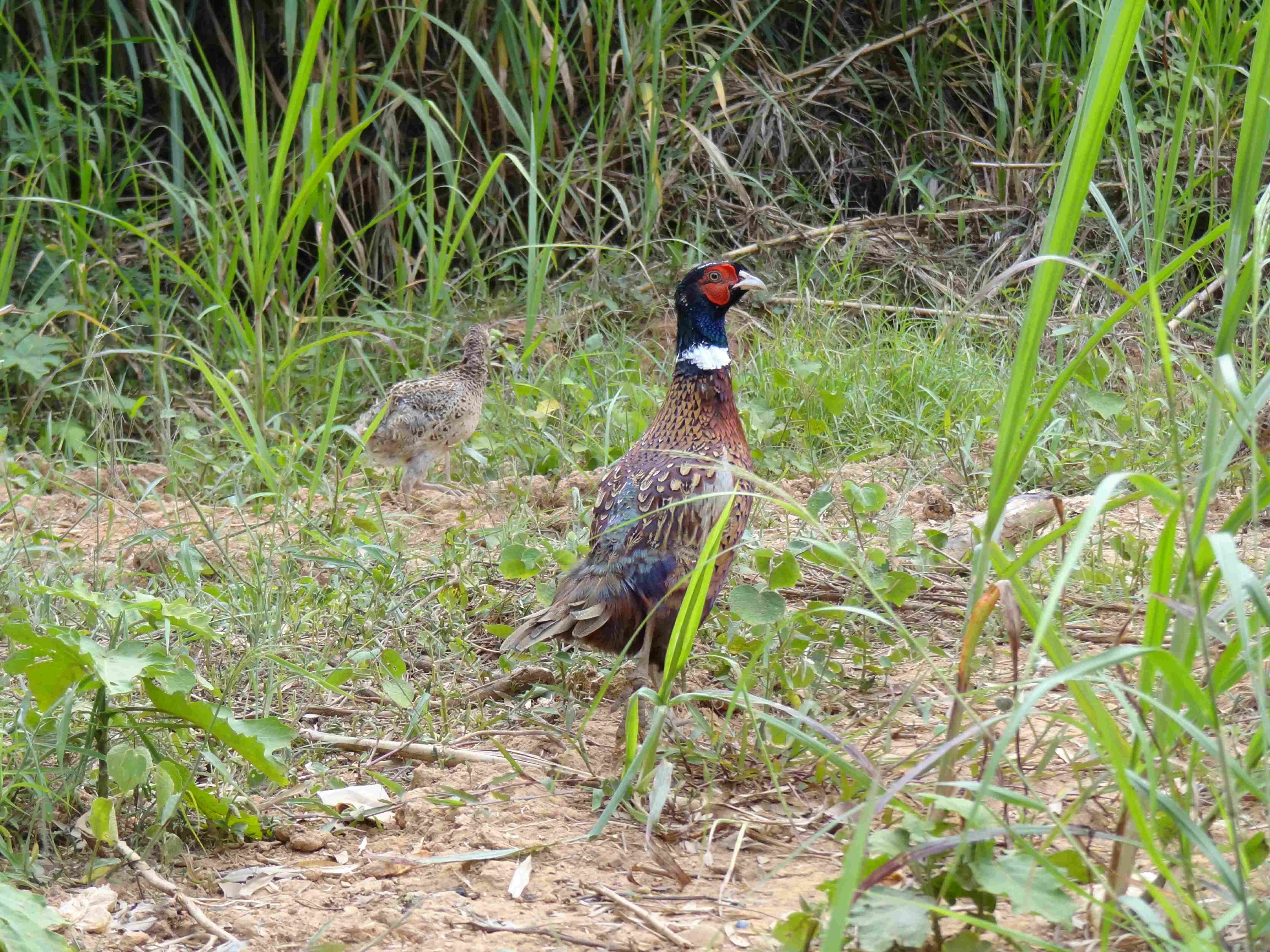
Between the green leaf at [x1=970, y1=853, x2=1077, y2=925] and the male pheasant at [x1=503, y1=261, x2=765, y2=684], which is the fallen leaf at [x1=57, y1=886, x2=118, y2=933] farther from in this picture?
the green leaf at [x1=970, y1=853, x2=1077, y2=925]

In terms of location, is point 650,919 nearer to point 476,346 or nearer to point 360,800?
point 360,800

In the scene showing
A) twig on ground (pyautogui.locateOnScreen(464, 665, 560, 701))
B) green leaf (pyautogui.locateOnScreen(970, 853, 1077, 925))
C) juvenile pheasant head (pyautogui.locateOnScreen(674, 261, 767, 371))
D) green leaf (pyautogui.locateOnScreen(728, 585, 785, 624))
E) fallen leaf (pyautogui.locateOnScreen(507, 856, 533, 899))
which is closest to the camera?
green leaf (pyautogui.locateOnScreen(970, 853, 1077, 925))

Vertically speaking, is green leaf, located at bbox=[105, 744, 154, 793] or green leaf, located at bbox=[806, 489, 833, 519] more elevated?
green leaf, located at bbox=[806, 489, 833, 519]

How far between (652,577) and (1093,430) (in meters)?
2.27

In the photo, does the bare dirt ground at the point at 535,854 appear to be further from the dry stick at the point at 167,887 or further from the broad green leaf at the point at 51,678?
the broad green leaf at the point at 51,678

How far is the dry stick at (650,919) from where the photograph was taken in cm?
216

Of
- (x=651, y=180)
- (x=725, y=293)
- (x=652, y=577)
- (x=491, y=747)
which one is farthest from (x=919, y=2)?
(x=491, y=747)

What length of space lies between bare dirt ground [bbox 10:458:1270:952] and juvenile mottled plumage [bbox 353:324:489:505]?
1.87 m

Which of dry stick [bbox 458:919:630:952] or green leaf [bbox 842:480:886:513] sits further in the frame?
green leaf [bbox 842:480:886:513]

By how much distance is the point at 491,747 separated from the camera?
302cm

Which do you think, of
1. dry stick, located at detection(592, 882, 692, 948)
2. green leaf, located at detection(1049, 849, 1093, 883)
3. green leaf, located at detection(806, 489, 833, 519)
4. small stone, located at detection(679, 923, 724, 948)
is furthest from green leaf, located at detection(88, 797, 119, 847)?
green leaf, located at detection(806, 489, 833, 519)

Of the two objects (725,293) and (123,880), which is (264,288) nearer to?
(725,293)

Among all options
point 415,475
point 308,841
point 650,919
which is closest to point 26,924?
point 308,841

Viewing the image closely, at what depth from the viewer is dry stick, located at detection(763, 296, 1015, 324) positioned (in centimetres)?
617
